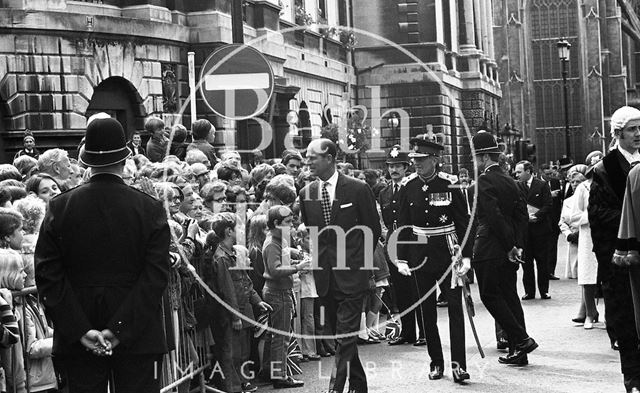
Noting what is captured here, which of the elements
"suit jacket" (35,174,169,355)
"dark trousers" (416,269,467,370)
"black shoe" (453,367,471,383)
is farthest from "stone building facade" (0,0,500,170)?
"suit jacket" (35,174,169,355)

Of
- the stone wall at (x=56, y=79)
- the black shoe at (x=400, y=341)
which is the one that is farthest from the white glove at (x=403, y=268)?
the stone wall at (x=56, y=79)

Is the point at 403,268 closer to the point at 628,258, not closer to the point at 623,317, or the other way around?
the point at 623,317

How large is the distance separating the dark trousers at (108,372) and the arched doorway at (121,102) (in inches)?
623

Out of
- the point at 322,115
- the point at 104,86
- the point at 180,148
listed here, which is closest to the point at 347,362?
the point at 180,148

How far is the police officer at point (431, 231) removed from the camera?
38.7ft

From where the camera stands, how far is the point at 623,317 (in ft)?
33.5

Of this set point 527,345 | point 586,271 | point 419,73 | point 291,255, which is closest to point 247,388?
point 291,255

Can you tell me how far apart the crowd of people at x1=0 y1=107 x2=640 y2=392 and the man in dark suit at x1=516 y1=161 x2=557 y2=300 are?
3544mm

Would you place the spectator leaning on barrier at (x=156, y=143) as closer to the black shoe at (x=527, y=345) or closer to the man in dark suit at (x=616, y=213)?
the black shoe at (x=527, y=345)

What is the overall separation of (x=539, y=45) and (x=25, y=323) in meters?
77.3

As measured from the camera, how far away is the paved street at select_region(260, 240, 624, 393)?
36.9ft

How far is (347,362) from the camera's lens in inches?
408

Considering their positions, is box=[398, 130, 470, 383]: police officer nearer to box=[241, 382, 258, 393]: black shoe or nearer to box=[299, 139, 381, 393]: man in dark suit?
box=[299, 139, 381, 393]: man in dark suit

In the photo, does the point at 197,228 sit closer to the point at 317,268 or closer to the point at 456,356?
the point at 317,268
